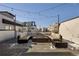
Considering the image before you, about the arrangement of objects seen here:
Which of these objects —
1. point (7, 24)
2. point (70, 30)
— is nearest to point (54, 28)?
point (70, 30)

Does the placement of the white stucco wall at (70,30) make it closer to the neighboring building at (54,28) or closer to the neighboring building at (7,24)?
the neighboring building at (54,28)

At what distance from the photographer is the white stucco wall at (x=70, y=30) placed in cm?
532

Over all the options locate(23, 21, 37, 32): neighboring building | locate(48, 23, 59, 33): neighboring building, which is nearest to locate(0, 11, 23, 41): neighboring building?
locate(23, 21, 37, 32): neighboring building

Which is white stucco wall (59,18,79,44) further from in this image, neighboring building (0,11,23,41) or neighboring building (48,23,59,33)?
neighboring building (0,11,23,41)

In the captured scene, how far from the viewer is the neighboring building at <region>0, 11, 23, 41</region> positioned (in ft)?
17.8

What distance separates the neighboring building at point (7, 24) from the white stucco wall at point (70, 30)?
0.92m

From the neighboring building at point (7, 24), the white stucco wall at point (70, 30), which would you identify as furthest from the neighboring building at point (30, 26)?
the white stucco wall at point (70, 30)

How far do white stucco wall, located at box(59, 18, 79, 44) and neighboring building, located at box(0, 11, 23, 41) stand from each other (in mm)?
922

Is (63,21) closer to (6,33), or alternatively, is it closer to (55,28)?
(55,28)

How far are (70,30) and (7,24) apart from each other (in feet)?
4.58

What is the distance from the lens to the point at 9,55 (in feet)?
16.8

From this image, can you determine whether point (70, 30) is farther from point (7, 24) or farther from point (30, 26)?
point (7, 24)

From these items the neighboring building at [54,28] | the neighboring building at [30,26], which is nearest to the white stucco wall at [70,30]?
the neighboring building at [54,28]

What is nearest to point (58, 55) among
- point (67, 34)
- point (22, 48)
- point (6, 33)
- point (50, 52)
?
point (50, 52)
